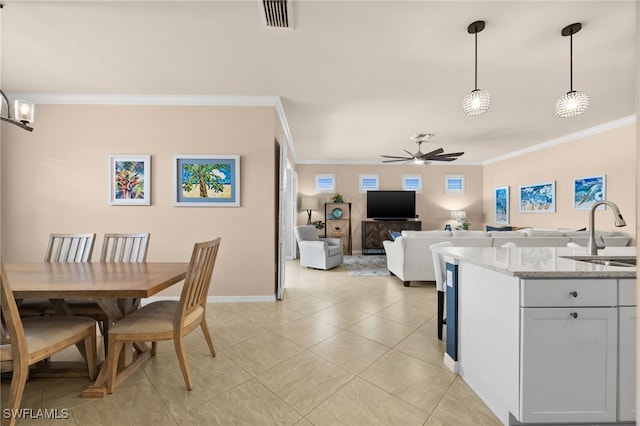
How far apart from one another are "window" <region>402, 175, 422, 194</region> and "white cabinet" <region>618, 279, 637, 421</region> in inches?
253

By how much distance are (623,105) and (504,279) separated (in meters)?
4.19

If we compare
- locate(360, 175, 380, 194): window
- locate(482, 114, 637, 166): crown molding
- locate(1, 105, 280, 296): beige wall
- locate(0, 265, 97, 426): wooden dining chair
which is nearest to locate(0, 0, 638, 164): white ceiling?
locate(482, 114, 637, 166): crown molding

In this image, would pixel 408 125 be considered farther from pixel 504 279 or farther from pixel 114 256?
pixel 114 256

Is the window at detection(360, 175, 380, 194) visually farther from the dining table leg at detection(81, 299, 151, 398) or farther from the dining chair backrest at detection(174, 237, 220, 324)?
the dining table leg at detection(81, 299, 151, 398)

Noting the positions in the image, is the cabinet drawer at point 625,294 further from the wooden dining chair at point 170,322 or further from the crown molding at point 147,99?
the crown molding at point 147,99

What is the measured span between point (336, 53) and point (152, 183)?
8.98 feet

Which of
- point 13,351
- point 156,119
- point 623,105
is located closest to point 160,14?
point 156,119

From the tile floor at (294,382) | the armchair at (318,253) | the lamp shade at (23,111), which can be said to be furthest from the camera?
the armchair at (318,253)

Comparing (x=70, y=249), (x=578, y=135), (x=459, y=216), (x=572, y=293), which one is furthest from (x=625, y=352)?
(x=459, y=216)

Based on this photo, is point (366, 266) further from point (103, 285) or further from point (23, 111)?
A: point (23, 111)

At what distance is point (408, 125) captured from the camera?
4.48 metres

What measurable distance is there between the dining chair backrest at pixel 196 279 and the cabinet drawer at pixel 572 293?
1.87 m

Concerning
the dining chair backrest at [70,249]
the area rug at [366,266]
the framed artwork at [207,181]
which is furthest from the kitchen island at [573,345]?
the area rug at [366,266]

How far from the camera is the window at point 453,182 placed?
758cm
